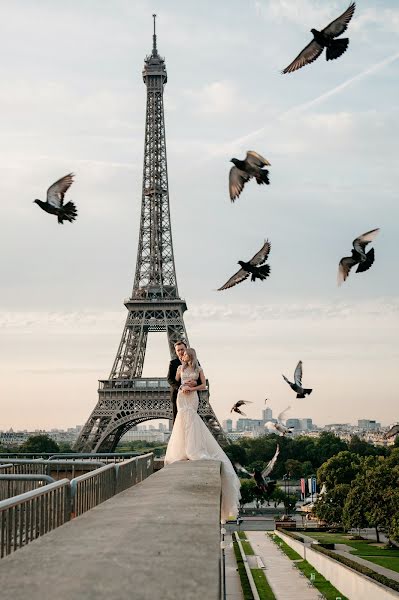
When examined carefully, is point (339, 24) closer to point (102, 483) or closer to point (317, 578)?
point (102, 483)

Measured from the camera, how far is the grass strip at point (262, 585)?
38562 millimetres

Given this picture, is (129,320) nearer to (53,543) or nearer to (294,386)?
(294,386)

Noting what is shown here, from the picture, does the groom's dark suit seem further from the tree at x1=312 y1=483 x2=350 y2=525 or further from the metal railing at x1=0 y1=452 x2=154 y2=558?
the tree at x1=312 y1=483 x2=350 y2=525

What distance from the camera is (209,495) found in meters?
9.45

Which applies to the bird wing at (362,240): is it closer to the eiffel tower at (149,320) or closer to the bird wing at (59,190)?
the bird wing at (59,190)

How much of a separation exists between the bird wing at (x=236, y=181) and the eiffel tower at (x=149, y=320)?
63.8 meters

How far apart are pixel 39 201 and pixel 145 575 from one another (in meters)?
11.4

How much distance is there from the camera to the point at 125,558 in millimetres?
4863

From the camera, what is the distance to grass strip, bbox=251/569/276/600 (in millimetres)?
38562

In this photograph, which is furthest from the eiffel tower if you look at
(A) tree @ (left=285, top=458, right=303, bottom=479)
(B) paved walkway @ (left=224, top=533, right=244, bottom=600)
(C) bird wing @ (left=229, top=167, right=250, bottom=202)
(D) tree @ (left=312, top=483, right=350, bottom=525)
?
(C) bird wing @ (left=229, top=167, right=250, bottom=202)

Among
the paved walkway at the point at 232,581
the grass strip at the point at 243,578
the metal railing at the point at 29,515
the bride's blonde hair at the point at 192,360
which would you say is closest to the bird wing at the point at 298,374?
the bride's blonde hair at the point at 192,360

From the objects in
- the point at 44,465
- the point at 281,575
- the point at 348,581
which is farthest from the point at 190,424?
the point at 281,575

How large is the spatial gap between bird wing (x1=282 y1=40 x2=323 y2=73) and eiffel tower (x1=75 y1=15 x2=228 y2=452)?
65.4 metres

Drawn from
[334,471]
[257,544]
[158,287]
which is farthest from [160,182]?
[257,544]
